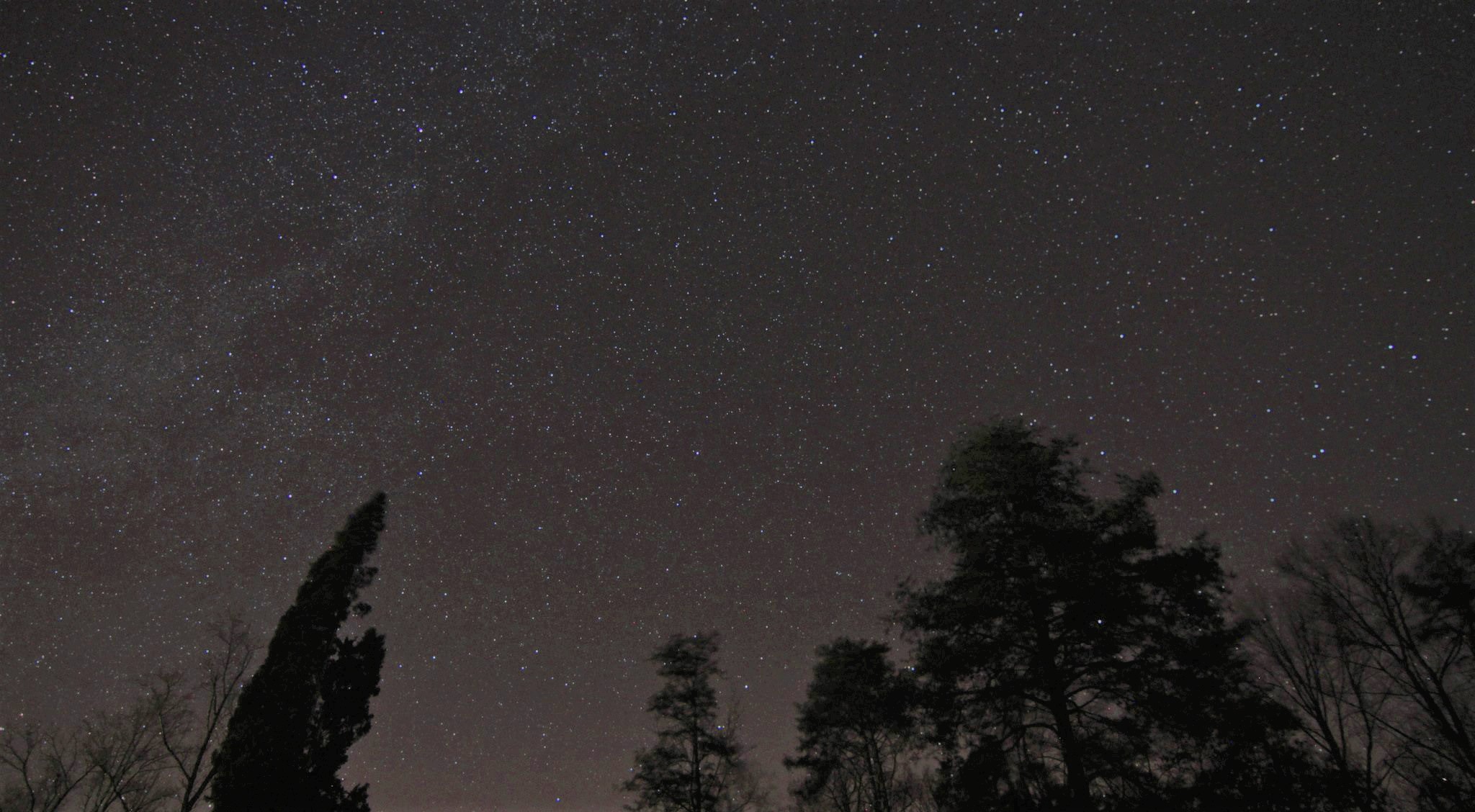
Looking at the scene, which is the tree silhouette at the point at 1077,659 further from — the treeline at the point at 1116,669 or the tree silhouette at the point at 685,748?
the tree silhouette at the point at 685,748

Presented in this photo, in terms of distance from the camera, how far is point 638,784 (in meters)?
22.6

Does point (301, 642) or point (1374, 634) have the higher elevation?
point (301, 642)

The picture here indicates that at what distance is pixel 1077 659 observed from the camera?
11227mm

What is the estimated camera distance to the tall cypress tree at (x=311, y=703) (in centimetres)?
2036

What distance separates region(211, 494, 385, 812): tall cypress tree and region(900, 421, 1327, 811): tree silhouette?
20289mm

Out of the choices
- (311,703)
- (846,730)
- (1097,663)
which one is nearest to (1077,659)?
(1097,663)

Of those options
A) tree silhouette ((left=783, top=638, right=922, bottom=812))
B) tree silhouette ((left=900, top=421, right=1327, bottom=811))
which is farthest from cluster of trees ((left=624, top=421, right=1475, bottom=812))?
Answer: tree silhouette ((left=783, top=638, right=922, bottom=812))

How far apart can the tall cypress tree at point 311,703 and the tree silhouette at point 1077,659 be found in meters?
20.3

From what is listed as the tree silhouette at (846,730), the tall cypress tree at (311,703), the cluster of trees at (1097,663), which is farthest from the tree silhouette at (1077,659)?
the tall cypress tree at (311,703)

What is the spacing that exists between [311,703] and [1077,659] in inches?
931

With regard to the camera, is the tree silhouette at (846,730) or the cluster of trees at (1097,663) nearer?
the cluster of trees at (1097,663)

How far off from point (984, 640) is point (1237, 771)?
12.8 feet

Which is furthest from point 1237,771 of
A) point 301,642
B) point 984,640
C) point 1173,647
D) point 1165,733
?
point 301,642

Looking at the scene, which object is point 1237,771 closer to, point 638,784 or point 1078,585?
point 1078,585
